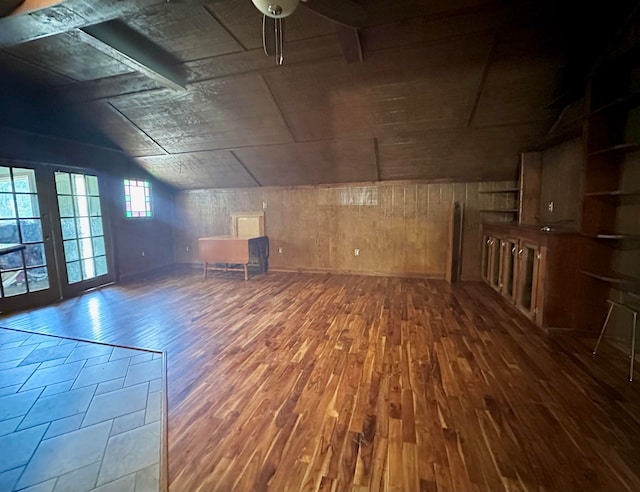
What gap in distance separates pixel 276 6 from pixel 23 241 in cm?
442

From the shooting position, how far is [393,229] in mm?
5246

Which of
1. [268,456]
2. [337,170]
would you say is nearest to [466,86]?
[337,170]

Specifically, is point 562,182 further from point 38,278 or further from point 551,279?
point 38,278

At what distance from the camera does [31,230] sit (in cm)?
386

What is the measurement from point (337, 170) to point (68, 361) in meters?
4.15

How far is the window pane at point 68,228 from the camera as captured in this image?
4285mm

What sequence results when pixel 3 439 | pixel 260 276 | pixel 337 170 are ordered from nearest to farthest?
pixel 3 439, pixel 337 170, pixel 260 276

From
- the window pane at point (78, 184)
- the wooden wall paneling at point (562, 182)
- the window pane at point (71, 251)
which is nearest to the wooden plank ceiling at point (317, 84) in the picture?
the wooden wall paneling at point (562, 182)

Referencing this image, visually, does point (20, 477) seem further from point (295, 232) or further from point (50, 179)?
point (295, 232)

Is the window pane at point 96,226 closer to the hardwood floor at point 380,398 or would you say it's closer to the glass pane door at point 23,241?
the glass pane door at point 23,241

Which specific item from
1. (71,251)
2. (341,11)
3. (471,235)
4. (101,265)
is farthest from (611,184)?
(101,265)

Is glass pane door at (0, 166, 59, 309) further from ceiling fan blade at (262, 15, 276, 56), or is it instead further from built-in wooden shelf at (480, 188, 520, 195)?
built-in wooden shelf at (480, 188, 520, 195)

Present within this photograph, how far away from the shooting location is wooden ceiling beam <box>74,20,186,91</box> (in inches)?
99.3

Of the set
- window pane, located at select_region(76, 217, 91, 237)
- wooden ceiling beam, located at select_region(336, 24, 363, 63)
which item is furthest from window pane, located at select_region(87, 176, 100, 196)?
wooden ceiling beam, located at select_region(336, 24, 363, 63)
